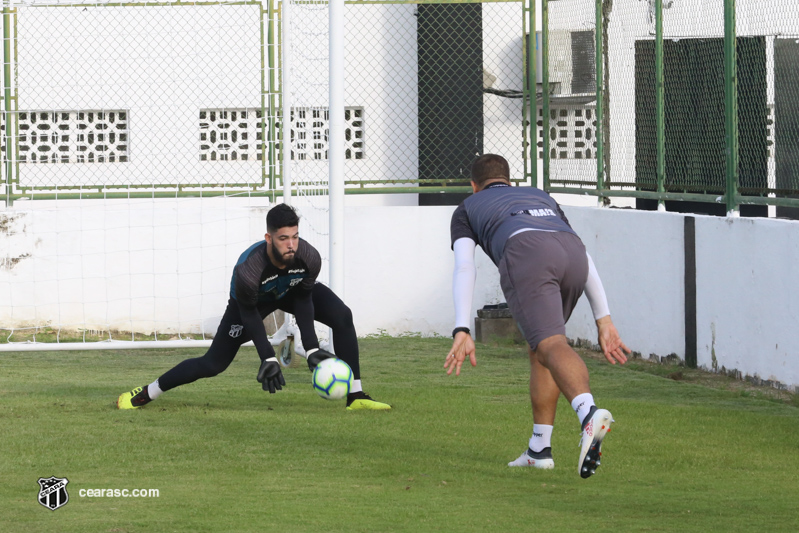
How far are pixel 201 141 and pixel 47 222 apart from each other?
214cm

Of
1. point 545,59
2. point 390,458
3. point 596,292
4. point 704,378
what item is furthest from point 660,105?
point 390,458

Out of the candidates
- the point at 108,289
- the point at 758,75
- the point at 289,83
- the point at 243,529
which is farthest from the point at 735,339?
the point at 108,289

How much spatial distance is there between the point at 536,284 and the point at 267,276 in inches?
94.1

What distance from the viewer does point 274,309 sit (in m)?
8.09

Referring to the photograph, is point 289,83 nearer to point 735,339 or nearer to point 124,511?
point 735,339

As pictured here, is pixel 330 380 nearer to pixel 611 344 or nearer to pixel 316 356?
pixel 316 356

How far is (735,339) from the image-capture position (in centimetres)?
945

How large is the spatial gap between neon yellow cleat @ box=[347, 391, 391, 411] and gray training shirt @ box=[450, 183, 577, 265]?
2401 mm

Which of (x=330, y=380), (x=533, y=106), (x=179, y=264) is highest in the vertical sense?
(x=533, y=106)

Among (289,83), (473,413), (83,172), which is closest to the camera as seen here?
(473,413)

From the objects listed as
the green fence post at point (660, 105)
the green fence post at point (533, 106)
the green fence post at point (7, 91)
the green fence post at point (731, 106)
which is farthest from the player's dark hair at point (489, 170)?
the green fence post at point (7, 91)

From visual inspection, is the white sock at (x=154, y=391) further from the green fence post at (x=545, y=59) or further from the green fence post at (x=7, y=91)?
the green fence post at (x=545, y=59)

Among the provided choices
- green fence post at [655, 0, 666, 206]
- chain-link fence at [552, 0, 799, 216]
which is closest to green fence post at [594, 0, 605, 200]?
chain-link fence at [552, 0, 799, 216]

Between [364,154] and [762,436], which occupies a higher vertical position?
[364,154]
